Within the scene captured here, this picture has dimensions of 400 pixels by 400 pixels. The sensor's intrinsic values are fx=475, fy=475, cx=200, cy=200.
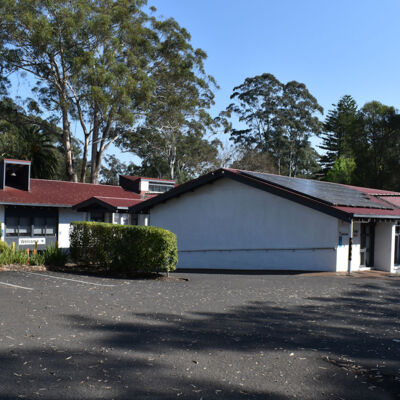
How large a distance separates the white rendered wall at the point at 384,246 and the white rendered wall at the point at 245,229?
3779mm

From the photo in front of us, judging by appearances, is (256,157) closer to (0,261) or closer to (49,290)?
(0,261)

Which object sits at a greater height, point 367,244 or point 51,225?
point 51,225

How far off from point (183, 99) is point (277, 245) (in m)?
25.5

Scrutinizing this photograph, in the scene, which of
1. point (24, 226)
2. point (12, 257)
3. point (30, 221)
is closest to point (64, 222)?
point (30, 221)

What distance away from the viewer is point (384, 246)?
20.2 metres

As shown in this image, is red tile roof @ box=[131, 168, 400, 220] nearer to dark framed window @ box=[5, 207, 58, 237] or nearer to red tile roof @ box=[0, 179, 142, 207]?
red tile roof @ box=[0, 179, 142, 207]

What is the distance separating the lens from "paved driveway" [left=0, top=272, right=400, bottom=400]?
16.3 feet

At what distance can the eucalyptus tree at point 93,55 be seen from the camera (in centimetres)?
3484

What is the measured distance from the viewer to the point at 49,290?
11109 mm

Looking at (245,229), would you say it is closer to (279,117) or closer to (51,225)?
(51,225)

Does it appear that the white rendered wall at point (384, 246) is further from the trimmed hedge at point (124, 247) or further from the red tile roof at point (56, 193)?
the red tile roof at point (56, 193)

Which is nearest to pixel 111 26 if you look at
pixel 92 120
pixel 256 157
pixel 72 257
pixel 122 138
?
pixel 92 120

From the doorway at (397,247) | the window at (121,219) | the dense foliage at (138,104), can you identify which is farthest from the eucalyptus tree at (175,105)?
the doorway at (397,247)

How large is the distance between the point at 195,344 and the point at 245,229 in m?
14.2
